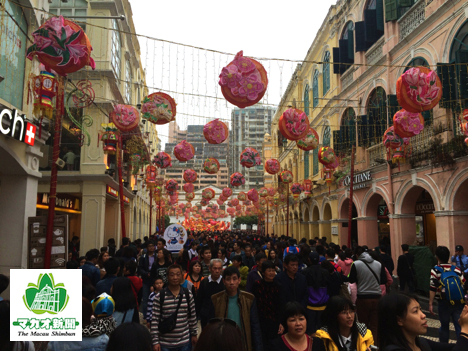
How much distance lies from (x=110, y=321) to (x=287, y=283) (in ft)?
8.96

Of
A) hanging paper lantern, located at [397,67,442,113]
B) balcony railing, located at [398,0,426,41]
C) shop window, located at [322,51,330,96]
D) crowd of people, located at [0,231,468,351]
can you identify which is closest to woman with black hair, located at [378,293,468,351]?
crowd of people, located at [0,231,468,351]

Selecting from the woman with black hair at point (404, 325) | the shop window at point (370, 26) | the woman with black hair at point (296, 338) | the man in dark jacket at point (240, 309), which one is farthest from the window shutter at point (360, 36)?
the woman with black hair at point (404, 325)

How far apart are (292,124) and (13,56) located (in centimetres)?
737

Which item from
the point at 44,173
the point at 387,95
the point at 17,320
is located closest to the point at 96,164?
the point at 44,173

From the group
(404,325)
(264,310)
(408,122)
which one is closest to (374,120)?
(408,122)

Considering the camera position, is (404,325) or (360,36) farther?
(360,36)

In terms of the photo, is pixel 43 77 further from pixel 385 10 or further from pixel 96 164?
pixel 385 10

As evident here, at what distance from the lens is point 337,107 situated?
69.6ft

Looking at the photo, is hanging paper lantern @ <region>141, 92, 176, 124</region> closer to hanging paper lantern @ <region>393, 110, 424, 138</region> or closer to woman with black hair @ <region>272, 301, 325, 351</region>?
hanging paper lantern @ <region>393, 110, 424, 138</region>

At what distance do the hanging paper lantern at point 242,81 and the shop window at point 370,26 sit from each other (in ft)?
35.6

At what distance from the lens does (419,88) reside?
863 centimetres

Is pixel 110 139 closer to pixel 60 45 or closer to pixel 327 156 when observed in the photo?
pixel 60 45

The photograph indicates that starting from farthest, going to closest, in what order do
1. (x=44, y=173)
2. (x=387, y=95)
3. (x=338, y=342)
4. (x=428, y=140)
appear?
(x=44, y=173), (x=387, y=95), (x=428, y=140), (x=338, y=342)

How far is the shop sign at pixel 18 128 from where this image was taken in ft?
25.4
